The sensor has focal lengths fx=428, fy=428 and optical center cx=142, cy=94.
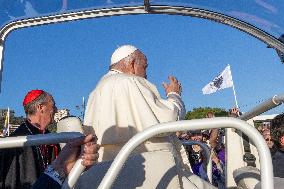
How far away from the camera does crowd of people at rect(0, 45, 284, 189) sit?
179 centimetres

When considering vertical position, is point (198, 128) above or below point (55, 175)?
above

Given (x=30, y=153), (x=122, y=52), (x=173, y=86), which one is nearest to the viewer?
(x=173, y=86)

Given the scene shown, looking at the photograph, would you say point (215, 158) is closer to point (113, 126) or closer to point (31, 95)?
point (31, 95)

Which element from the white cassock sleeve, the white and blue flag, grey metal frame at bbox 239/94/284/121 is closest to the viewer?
grey metal frame at bbox 239/94/284/121

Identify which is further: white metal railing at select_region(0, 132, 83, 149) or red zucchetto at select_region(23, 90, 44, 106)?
red zucchetto at select_region(23, 90, 44, 106)

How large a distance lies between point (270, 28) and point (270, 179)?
106 inches

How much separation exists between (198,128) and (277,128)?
8.41 ft

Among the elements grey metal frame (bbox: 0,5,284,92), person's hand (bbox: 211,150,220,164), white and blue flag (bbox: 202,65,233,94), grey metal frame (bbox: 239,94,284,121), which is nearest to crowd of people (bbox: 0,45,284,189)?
grey metal frame (bbox: 239,94,284,121)

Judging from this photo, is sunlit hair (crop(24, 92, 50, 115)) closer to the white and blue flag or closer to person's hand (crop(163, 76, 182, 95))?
person's hand (crop(163, 76, 182, 95))

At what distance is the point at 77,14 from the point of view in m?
4.05

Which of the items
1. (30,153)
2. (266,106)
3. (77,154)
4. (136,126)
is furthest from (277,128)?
(77,154)

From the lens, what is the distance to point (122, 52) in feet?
12.7

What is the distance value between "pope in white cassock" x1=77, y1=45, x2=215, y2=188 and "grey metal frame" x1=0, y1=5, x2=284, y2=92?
90 centimetres

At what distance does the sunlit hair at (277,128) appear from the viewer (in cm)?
407
